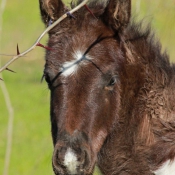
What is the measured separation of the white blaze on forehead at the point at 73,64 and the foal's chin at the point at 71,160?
0.75m

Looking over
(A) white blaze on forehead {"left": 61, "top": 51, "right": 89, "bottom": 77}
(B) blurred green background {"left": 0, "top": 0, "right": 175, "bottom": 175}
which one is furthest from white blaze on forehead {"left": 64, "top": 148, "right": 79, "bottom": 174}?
(B) blurred green background {"left": 0, "top": 0, "right": 175, "bottom": 175}

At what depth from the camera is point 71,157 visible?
541 centimetres

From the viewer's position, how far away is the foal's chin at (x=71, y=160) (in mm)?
5406

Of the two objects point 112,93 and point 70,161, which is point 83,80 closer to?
point 112,93

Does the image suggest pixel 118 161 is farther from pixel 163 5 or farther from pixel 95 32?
pixel 163 5

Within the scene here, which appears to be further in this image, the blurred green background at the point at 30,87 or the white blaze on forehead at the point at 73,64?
the blurred green background at the point at 30,87

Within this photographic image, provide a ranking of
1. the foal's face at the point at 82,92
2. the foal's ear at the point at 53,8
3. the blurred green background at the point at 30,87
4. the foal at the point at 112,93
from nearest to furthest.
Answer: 1. the foal's face at the point at 82,92
2. the foal at the point at 112,93
3. the foal's ear at the point at 53,8
4. the blurred green background at the point at 30,87

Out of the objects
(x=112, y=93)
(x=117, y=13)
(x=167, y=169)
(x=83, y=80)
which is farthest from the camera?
(x=117, y=13)

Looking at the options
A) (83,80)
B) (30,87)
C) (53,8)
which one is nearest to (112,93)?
(83,80)

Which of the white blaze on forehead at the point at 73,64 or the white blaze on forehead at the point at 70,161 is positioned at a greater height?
the white blaze on forehead at the point at 73,64

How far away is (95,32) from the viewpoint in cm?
610

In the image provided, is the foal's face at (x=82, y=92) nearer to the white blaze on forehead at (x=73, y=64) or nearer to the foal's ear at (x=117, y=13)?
the white blaze on forehead at (x=73, y=64)

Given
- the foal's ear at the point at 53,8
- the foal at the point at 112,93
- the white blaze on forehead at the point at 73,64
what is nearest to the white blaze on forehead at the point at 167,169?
the foal at the point at 112,93

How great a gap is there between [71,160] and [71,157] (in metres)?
0.03
